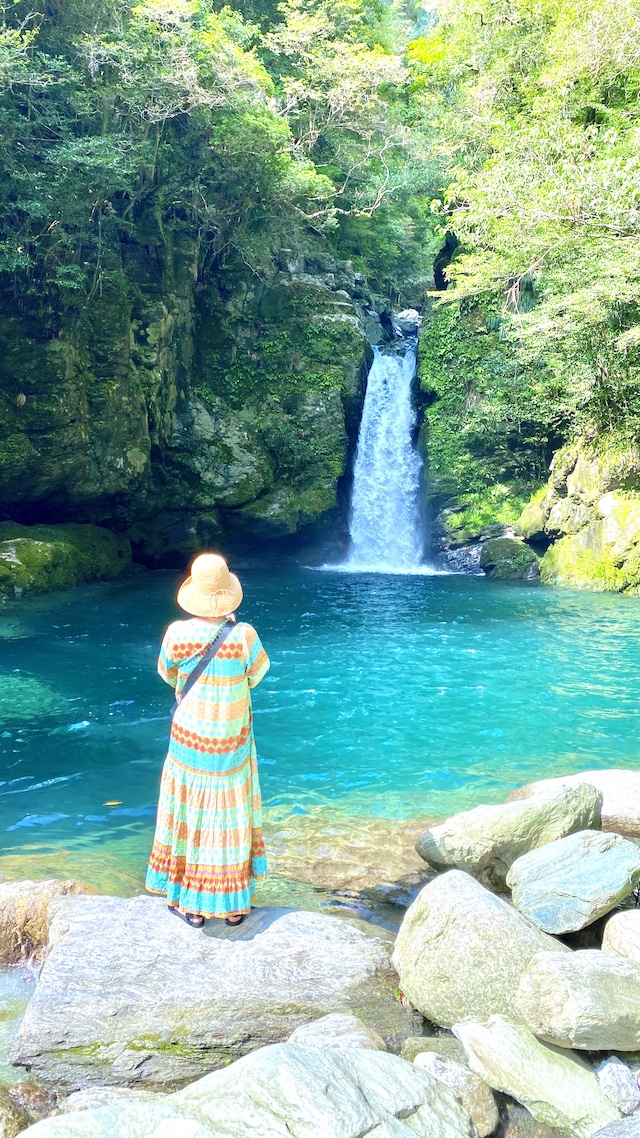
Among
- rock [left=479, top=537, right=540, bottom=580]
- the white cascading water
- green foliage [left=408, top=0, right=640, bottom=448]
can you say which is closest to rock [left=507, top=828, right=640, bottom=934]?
green foliage [left=408, top=0, right=640, bottom=448]

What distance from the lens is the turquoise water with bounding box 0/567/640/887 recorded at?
7.12m

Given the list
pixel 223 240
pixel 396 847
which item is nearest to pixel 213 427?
pixel 223 240

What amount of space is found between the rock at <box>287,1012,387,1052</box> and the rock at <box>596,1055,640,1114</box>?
95 cm

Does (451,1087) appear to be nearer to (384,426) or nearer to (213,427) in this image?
(213,427)

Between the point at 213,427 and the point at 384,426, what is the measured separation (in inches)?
236

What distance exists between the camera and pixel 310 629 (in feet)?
46.8

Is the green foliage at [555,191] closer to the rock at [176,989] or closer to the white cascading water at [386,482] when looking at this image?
the white cascading water at [386,482]

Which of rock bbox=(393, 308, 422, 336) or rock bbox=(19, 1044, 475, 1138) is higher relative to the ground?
rock bbox=(393, 308, 422, 336)

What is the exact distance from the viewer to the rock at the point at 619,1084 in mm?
3281

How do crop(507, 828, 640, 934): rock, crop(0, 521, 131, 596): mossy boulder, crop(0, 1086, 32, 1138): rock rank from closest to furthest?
crop(0, 1086, 32, 1138): rock, crop(507, 828, 640, 934): rock, crop(0, 521, 131, 596): mossy boulder

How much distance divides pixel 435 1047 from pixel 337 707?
20.7ft

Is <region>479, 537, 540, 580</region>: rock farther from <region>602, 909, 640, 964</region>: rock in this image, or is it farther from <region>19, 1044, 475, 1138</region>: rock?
<region>19, 1044, 475, 1138</region>: rock

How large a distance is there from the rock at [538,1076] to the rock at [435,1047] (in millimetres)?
80

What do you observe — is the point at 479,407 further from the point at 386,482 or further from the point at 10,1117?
the point at 10,1117
